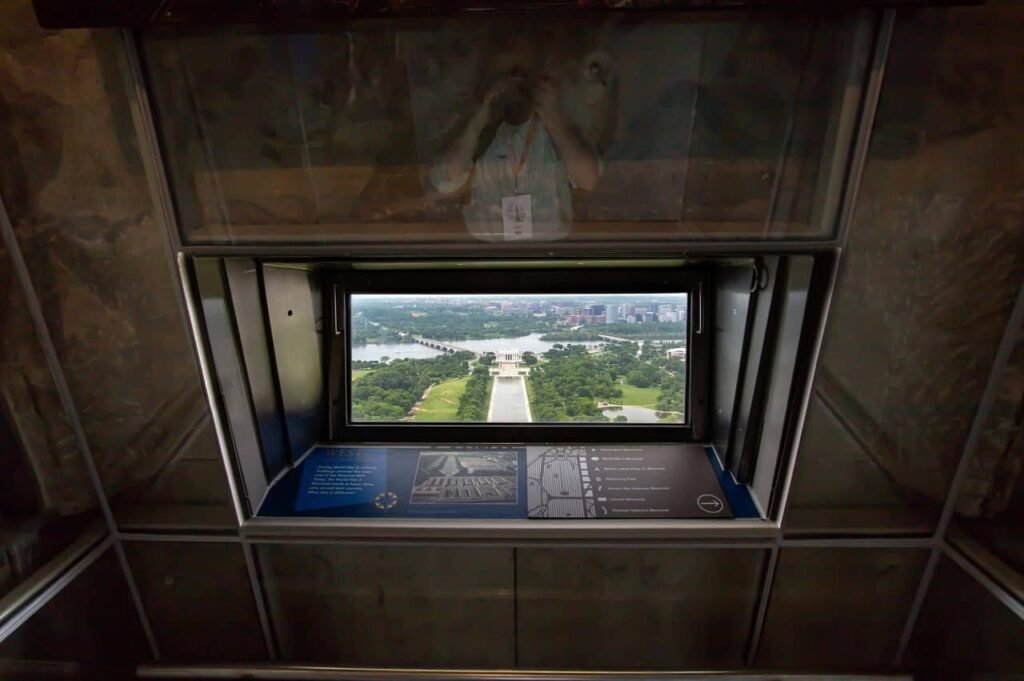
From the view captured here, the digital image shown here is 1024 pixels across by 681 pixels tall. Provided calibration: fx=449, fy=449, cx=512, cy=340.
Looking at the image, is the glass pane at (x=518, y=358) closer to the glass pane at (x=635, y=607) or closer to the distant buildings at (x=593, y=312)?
the distant buildings at (x=593, y=312)

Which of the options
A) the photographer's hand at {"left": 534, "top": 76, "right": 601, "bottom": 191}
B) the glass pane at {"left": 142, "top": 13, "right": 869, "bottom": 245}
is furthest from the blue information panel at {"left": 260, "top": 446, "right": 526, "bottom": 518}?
the photographer's hand at {"left": 534, "top": 76, "right": 601, "bottom": 191}

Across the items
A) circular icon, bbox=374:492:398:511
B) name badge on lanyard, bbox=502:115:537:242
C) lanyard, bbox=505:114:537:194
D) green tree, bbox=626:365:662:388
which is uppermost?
lanyard, bbox=505:114:537:194

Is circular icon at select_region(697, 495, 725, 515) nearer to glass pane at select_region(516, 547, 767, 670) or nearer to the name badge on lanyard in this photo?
glass pane at select_region(516, 547, 767, 670)

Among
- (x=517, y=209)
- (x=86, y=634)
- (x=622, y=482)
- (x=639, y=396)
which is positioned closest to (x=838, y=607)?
(x=622, y=482)

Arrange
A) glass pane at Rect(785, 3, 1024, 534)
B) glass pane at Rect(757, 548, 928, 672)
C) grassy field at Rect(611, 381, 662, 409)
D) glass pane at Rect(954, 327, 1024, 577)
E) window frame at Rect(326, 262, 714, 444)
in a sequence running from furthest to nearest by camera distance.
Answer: grassy field at Rect(611, 381, 662, 409), window frame at Rect(326, 262, 714, 444), glass pane at Rect(757, 548, 928, 672), glass pane at Rect(954, 327, 1024, 577), glass pane at Rect(785, 3, 1024, 534)

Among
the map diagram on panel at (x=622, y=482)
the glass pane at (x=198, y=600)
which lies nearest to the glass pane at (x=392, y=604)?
the glass pane at (x=198, y=600)

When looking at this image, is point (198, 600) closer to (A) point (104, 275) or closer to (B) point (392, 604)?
(B) point (392, 604)
